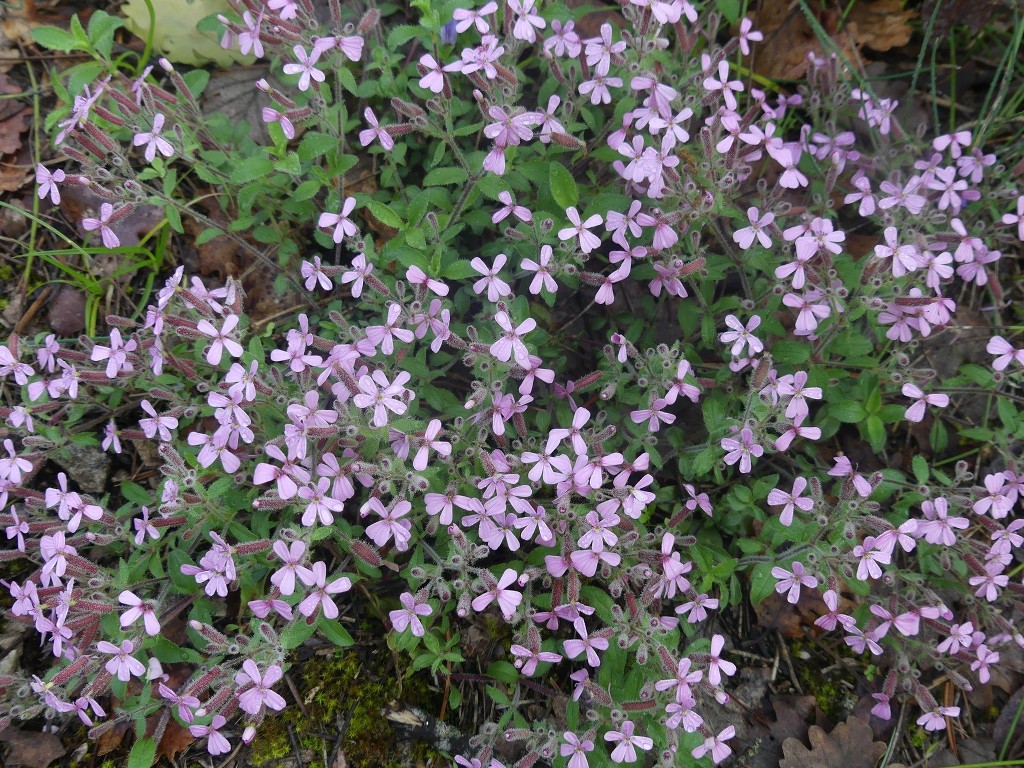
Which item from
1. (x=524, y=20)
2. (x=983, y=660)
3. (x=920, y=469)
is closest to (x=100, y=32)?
(x=524, y=20)

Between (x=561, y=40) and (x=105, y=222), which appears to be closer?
(x=105, y=222)

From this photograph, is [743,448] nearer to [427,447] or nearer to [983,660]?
[427,447]

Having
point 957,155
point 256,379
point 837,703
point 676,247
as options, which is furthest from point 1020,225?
point 256,379

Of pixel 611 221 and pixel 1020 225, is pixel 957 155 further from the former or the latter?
→ pixel 611 221

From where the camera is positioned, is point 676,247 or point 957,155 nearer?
point 676,247

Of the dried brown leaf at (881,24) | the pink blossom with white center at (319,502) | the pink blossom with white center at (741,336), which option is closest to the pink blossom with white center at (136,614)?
the pink blossom with white center at (319,502)

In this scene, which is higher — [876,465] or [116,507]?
[876,465]

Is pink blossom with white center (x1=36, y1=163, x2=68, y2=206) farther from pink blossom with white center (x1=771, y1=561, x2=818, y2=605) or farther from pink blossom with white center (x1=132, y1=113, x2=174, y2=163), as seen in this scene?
pink blossom with white center (x1=771, y1=561, x2=818, y2=605)
